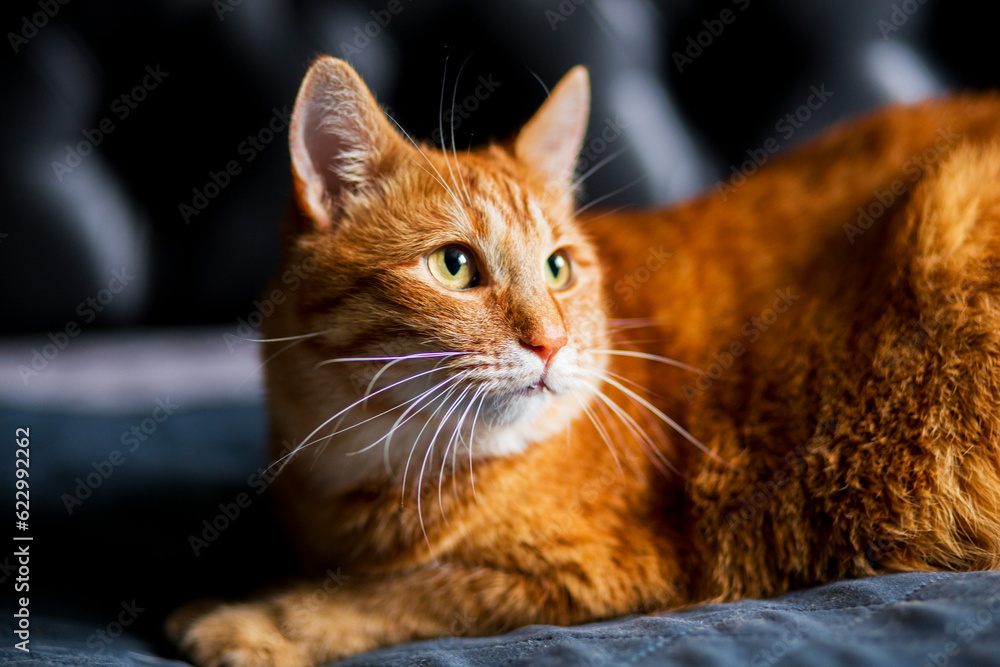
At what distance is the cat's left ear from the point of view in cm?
122

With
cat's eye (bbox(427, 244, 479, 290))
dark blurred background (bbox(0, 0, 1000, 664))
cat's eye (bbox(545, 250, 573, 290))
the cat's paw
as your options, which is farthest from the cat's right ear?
dark blurred background (bbox(0, 0, 1000, 664))

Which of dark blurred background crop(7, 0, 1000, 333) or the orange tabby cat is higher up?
dark blurred background crop(7, 0, 1000, 333)

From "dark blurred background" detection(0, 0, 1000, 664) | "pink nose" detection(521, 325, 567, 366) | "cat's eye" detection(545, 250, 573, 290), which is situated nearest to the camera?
"pink nose" detection(521, 325, 567, 366)

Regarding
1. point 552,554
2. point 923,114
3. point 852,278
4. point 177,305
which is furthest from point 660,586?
point 177,305

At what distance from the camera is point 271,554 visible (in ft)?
4.43

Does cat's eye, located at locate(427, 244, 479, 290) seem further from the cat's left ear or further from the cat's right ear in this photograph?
the cat's left ear

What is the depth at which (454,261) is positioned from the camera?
102 centimetres

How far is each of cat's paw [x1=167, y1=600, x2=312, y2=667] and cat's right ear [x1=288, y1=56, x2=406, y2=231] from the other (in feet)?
1.96

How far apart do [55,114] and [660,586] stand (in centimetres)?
193

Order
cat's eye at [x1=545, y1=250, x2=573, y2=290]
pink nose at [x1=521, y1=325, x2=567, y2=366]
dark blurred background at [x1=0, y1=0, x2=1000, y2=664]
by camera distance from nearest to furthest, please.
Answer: pink nose at [x1=521, y1=325, x2=567, y2=366]
cat's eye at [x1=545, y1=250, x2=573, y2=290]
dark blurred background at [x1=0, y1=0, x2=1000, y2=664]

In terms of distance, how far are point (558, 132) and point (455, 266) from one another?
0.41 meters

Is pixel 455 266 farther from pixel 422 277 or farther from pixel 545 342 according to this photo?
pixel 545 342

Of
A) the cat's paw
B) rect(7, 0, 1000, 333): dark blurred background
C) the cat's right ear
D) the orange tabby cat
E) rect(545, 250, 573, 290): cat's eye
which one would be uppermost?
rect(7, 0, 1000, 333): dark blurred background

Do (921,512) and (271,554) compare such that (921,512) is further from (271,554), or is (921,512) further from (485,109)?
(485,109)
